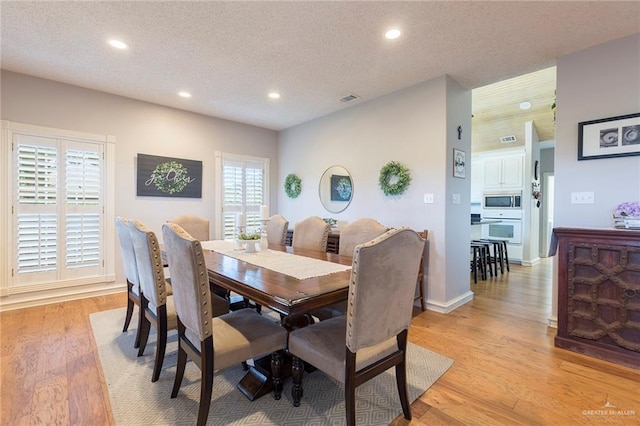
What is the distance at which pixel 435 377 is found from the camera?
203cm

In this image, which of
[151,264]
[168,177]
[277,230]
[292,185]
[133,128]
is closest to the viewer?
[151,264]

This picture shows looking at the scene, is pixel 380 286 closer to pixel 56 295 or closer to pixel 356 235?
pixel 356 235

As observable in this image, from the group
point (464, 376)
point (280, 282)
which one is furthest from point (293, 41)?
point (464, 376)

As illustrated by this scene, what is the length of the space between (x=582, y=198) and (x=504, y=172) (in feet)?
13.5

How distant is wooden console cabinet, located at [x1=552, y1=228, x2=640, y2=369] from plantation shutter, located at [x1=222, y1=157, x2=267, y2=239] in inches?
168

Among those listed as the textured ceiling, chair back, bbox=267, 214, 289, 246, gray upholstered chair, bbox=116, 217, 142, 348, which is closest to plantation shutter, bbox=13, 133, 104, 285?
the textured ceiling

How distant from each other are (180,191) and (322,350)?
379 cm

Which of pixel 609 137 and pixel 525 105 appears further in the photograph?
pixel 525 105

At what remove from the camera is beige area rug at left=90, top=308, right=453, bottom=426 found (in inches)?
64.3

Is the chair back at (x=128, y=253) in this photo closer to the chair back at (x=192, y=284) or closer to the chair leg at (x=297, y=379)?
the chair back at (x=192, y=284)

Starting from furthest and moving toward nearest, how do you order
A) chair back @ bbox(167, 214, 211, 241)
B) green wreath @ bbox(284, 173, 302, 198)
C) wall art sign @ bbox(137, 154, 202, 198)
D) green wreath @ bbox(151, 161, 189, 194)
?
green wreath @ bbox(284, 173, 302, 198) < green wreath @ bbox(151, 161, 189, 194) < wall art sign @ bbox(137, 154, 202, 198) < chair back @ bbox(167, 214, 211, 241)

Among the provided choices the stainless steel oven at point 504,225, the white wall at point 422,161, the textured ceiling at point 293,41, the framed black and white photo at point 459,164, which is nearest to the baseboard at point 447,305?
the white wall at point 422,161

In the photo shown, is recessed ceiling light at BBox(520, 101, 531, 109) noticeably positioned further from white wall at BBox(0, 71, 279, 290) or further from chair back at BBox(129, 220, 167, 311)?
chair back at BBox(129, 220, 167, 311)

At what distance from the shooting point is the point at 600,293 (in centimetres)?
227
